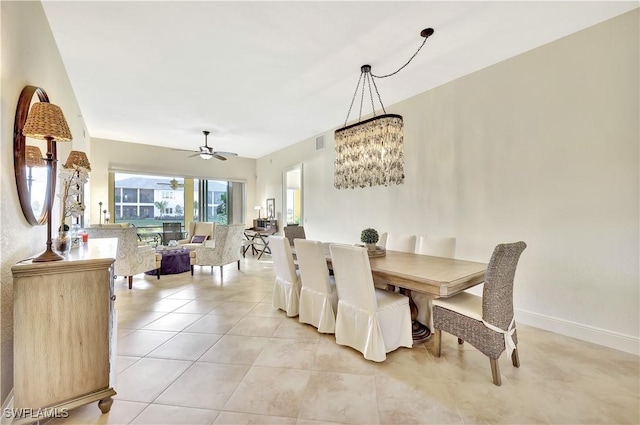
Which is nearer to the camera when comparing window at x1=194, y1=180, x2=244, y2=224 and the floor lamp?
the floor lamp

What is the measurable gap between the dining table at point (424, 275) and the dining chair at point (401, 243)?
0.47 m

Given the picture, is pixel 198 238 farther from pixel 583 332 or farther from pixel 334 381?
pixel 583 332

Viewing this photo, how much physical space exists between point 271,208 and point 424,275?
6.39 metres

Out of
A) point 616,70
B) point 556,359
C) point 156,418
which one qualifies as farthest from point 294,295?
point 616,70

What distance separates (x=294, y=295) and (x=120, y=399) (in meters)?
1.73

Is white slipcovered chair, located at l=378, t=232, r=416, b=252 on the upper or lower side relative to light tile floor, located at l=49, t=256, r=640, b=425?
upper

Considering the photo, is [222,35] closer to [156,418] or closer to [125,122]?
[156,418]

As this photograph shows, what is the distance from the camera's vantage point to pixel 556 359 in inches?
89.8

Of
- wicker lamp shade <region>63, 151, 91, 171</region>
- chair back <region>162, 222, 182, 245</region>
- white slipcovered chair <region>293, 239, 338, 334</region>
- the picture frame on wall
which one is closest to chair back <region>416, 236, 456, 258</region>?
white slipcovered chair <region>293, 239, 338, 334</region>

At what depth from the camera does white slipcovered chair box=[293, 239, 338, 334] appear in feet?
8.84

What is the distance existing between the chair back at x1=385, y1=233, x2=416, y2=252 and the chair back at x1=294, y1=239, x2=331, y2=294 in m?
1.15

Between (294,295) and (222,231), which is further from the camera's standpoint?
(222,231)

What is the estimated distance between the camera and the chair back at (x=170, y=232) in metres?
6.66

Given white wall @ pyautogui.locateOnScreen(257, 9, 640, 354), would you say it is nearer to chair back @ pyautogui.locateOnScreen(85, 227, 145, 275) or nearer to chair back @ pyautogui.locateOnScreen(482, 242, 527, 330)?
chair back @ pyautogui.locateOnScreen(482, 242, 527, 330)
